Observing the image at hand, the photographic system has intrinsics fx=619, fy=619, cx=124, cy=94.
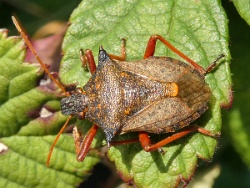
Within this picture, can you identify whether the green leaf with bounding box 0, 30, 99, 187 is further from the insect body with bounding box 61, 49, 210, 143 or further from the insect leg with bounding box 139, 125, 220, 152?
the insect leg with bounding box 139, 125, 220, 152

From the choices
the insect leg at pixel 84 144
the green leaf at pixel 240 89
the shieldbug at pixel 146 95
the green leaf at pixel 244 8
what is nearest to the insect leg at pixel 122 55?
the shieldbug at pixel 146 95

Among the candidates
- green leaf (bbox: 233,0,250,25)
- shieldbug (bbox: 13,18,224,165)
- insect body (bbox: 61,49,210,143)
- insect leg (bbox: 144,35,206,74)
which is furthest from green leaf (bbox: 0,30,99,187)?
green leaf (bbox: 233,0,250,25)

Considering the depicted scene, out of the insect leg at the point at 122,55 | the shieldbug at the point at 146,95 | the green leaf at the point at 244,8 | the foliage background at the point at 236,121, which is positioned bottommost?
the foliage background at the point at 236,121

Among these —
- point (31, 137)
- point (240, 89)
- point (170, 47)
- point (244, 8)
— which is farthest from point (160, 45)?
point (31, 137)

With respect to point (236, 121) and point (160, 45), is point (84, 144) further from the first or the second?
point (236, 121)

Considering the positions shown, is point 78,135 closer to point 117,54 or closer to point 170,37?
point 117,54

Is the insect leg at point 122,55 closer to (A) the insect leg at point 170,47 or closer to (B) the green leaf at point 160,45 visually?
(B) the green leaf at point 160,45

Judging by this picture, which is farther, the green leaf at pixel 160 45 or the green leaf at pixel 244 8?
the green leaf at pixel 160 45
